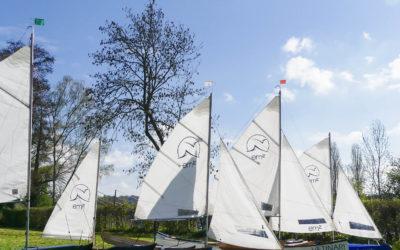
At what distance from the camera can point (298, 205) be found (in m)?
22.9

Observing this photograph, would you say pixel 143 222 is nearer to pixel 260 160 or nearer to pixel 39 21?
pixel 260 160

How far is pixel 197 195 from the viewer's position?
1884cm

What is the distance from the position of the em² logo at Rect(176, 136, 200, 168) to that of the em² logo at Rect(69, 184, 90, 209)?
521 centimetres

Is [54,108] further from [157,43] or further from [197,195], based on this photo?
[197,195]

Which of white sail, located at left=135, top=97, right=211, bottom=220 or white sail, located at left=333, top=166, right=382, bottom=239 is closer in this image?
white sail, located at left=135, top=97, right=211, bottom=220

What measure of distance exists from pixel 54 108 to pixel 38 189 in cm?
940

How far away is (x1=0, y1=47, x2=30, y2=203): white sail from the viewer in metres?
16.8

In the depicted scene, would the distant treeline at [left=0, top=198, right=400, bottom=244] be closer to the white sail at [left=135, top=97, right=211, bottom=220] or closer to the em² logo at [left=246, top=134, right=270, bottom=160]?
the white sail at [left=135, top=97, right=211, bottom=220]

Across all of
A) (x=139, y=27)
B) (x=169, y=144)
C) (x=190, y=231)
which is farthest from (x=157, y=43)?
(x=169, y=144)

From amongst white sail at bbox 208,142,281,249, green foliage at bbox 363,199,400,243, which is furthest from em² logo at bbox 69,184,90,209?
green foliage at bbox 363,199,400,243

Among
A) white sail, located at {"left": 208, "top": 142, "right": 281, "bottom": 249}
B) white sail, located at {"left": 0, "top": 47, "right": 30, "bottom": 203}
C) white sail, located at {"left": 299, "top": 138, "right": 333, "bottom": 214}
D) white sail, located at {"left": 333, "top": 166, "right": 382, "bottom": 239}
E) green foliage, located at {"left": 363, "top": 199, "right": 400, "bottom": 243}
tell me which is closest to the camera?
white sail, located at {"left": 0, "top": 47, "right": 30, "bottom": 203}

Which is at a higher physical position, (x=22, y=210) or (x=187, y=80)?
(x=187, y=80)

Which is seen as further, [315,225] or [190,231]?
[190,231]

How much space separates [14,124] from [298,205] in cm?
1275
